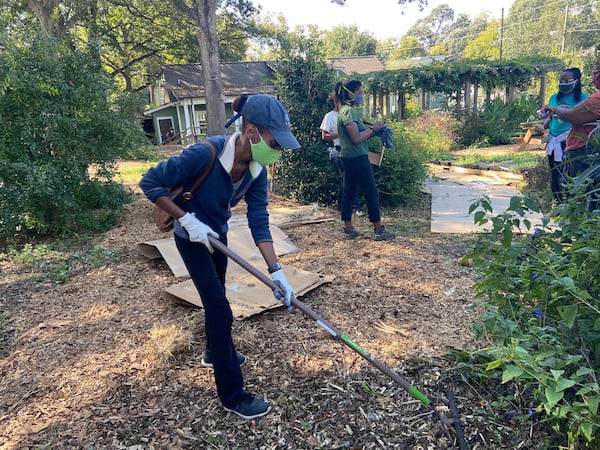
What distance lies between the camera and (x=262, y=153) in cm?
220

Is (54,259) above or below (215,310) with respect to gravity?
below

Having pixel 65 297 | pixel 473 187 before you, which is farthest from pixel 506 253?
pixel 473 187

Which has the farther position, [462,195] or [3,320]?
[462,195]

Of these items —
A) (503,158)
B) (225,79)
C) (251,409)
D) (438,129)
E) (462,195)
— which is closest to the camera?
(251,409)

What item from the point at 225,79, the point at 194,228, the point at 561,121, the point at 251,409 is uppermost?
the point at 225,79

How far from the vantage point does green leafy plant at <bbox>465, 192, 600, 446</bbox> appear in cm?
164

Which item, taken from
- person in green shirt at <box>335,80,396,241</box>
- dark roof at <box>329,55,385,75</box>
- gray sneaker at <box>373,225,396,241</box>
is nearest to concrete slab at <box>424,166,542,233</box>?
gray sneaker at <box>373,225,396,241</box>

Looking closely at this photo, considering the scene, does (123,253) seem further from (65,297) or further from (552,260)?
(552,260)

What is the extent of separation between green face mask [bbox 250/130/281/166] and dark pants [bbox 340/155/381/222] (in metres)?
2.69

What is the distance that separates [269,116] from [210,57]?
438 inches

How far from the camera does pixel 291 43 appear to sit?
7.09 metres

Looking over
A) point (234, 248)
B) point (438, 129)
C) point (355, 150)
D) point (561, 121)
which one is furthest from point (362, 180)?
point (438, 129)

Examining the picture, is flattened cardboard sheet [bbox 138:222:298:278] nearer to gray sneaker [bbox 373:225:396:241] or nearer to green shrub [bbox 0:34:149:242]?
gray sneaker [bbox 373:225:396:241]

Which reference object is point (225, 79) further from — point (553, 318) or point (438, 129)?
point (553, 318)
